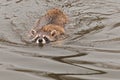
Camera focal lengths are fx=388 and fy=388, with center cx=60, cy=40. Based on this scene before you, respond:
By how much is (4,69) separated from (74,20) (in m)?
4.19

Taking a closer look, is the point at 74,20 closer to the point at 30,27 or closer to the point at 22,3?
the point at 30,27

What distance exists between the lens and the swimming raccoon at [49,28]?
9.22 m

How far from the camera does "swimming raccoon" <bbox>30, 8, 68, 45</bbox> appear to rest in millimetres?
9218

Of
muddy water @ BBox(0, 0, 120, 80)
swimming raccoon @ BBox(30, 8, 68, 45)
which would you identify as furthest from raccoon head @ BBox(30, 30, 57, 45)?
muddy water @ BBox(0, 0, 120, 80)

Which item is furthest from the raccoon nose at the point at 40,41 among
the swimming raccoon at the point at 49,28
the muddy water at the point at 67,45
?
the muddy water at the point at 67,45

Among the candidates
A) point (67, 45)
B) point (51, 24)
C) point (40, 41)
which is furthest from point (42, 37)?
point (51, 24)

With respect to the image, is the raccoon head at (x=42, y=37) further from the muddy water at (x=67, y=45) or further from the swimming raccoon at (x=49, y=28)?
the muddy water at (x=67, y=45)

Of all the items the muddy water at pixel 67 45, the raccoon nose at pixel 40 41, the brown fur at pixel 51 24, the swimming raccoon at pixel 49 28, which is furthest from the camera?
the brown fur at pixel 51 24

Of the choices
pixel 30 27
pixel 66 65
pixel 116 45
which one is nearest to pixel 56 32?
pixel 30 27

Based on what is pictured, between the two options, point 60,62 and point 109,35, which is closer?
point 60,62

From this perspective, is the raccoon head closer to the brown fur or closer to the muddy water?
the brown fur

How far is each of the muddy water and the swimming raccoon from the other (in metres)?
0.23

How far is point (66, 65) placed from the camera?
7441 millimetres

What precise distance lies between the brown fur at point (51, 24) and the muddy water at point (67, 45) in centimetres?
24
